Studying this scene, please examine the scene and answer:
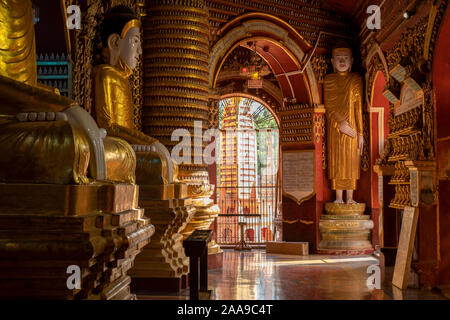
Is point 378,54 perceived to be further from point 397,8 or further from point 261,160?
point 261,160

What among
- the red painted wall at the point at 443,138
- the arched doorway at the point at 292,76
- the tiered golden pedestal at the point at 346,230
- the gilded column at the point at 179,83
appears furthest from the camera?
the tiered golden pedestal at the point at 346,230

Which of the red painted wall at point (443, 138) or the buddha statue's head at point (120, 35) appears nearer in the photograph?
the buddha statue's head at point (120, 35)

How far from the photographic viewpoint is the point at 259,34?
8.51 m

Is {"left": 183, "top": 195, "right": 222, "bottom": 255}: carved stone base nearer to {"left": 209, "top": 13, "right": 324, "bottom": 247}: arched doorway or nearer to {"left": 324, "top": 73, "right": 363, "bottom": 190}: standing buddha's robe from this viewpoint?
{"left": 209, "top": 13, "right": 324, "bottom": 247}: arched doorway

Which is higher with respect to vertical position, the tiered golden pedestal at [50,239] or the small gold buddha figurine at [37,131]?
the small gold buddha figurine at [37,131]

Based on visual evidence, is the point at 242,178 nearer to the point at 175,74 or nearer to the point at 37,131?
the point at 175,74

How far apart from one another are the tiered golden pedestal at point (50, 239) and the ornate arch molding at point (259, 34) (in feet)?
19.2

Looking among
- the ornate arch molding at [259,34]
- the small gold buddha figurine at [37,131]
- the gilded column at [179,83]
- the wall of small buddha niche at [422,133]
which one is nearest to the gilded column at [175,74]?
the gilded column at [179,83]

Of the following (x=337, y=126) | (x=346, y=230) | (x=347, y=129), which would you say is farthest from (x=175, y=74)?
(x=346, y=230)

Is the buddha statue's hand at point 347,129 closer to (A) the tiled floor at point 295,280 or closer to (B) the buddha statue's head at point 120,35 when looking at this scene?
(A) the tiled floor at point 295,280

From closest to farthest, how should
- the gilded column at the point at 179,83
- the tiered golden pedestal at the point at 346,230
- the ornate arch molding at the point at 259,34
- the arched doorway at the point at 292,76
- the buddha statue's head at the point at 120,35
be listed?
the buddha statue's head at the point at 120,35 < the gilded column at the point at 179,83 < the ornate arch molding at the point at 259,34 < the arched doorway at the point at 292,76 < the tiered golden pedestal at the point at 346,230

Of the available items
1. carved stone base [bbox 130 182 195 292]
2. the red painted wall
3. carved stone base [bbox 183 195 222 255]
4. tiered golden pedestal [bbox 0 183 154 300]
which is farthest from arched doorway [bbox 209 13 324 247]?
tiered golden pedestal [bbox 0 183 154 300]

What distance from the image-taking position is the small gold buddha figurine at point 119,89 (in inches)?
170

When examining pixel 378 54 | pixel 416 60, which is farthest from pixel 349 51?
pixel 416 60
